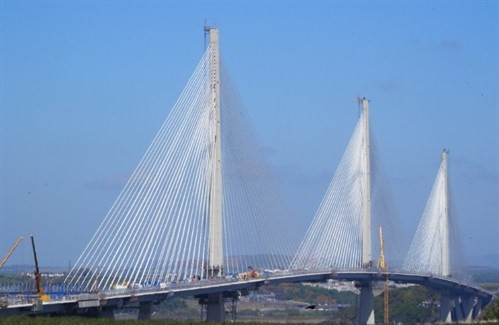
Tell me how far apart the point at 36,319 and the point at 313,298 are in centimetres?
9032

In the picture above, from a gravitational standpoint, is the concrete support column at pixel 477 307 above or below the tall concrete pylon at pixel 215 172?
below

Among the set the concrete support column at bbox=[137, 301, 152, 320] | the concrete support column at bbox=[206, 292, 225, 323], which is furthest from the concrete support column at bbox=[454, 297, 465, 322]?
the concrete support column at bbox=[137, 301, 152, 320]

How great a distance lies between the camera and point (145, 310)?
5822 centimetres

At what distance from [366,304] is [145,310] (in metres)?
26.7

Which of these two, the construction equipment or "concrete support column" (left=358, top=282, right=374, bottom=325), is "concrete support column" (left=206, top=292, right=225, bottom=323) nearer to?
the construction equipment

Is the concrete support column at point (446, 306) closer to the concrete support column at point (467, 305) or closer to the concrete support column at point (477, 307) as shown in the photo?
the concrete support column at point (467, 305)

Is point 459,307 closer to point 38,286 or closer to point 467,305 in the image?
point 467,305

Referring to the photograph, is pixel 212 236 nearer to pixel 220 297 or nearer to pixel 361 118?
pixel 220 297

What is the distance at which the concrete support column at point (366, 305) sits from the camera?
263ft

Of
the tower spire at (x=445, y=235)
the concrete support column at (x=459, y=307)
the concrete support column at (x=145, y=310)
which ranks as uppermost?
the tower spire at (x=445, y=235)

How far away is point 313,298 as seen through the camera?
448 feet

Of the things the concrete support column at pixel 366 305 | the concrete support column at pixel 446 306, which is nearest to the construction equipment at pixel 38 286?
the concrete support column at pixel 366 305

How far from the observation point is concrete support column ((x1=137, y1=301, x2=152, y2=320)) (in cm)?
5775

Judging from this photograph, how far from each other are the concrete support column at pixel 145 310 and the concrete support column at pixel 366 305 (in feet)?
78.6
